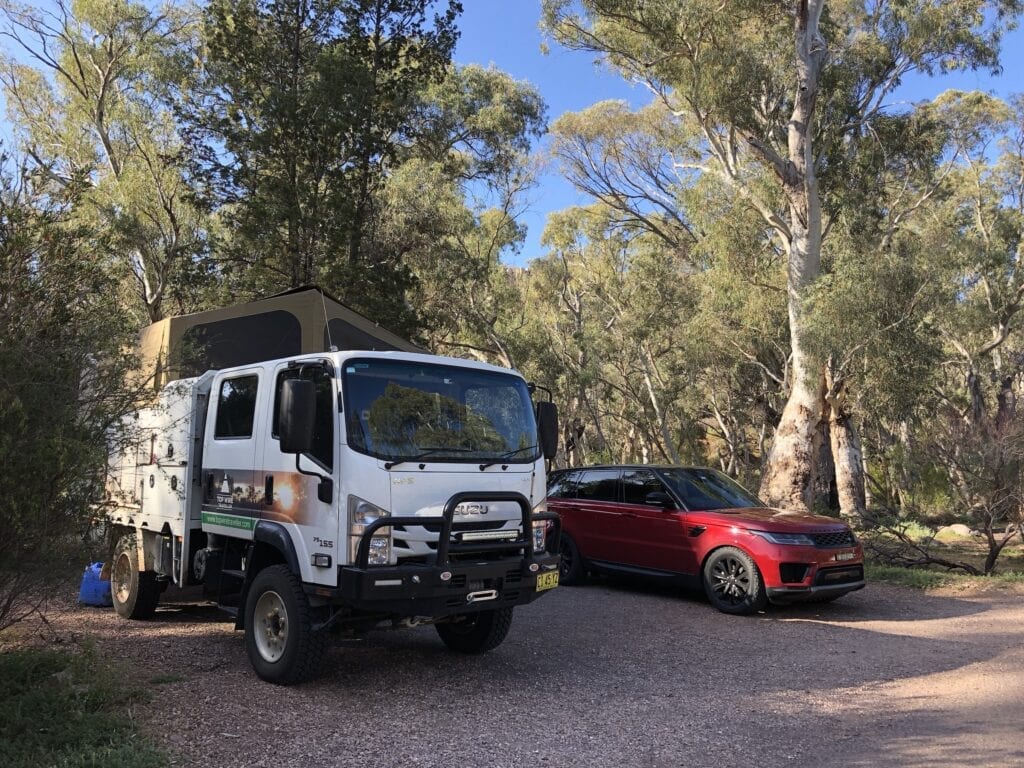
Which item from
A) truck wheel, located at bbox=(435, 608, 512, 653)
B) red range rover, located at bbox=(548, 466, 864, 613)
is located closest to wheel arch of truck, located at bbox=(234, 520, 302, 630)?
truck wheel, located at bbox=(435, 608, 512, 653)

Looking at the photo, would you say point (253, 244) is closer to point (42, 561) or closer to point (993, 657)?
point (42, 561)

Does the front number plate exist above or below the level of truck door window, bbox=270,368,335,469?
below

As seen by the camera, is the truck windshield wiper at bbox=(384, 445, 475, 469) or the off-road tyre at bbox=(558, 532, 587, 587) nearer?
the truck windshield wiper at bbox=(384, 445, 475, 469)

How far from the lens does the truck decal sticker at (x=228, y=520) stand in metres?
6.49

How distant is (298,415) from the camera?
5578 mm

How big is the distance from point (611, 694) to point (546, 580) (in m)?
0.96

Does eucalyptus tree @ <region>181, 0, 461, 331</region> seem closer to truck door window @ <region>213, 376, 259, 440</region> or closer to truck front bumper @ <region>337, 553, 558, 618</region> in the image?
truck door window @ <region>213, 376, 259, 440</region>

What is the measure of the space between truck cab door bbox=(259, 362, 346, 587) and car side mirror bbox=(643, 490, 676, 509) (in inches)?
210

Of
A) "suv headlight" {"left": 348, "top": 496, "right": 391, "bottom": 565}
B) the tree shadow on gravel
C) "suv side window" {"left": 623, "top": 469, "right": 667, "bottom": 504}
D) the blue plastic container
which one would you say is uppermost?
"suv side window" {"left": 623, "top": 469, "right": 667, "bottom": 504}

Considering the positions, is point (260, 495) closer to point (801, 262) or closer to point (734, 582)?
point (734, 582)

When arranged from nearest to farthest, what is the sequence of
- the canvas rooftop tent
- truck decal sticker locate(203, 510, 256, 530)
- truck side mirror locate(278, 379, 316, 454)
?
truck side mirror locate(278, 379, 316, 454), truck decal sticker locate(203, 510, 256, 530), the canvas rooftop tent

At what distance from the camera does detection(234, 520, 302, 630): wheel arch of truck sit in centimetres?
594

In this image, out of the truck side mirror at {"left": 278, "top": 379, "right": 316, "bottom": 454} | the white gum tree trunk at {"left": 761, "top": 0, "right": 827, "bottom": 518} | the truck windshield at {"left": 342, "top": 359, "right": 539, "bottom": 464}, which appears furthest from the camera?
the white gum tree trunk at {"left": 761, "top": 0, "right": 827, "bottom": 518}

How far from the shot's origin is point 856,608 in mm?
9828
